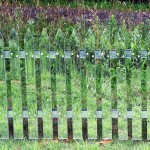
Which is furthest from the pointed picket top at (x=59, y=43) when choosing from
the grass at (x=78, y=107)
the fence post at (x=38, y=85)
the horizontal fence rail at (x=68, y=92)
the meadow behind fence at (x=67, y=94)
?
the grass at (x=78, y=107)

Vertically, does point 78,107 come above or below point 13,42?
below

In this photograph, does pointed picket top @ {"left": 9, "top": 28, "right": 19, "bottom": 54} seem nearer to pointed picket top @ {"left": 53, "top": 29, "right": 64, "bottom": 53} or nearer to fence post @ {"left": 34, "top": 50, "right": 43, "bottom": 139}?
fence post @ {"left": 34, "top": 50, "right": 43, "bottom": 139}

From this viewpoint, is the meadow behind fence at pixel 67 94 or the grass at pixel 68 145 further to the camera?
the meadow behind fence at pixel 67 94

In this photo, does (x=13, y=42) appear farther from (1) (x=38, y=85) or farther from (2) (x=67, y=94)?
(2) (x=67, y=94)

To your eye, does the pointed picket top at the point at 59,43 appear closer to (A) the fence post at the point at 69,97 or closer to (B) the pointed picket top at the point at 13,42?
(A) the fence post at the point at 69,97

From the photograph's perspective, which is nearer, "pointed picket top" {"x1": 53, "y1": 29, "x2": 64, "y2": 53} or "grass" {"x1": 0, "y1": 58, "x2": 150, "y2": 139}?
"pointed picket top" {"x1": 53, "y1": 29, "x2": 64, "y2": 53}

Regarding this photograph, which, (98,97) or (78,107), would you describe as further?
(78,107)

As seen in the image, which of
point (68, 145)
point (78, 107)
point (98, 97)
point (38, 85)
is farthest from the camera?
point (78, 107)

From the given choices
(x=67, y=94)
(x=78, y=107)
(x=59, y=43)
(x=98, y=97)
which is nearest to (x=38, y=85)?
(x=67, y=94)

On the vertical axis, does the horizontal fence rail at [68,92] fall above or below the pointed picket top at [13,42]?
below

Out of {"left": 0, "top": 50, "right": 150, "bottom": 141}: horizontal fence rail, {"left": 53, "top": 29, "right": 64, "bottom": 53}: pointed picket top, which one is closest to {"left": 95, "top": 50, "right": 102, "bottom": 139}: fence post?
{"left": 0, "top": 50, "right": 150, "bottom": 141}: horizontal fence rail

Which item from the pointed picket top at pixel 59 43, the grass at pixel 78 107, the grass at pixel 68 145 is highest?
the pointed picket top at pixel 59 43

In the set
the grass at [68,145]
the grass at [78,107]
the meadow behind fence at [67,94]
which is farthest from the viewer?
the grass at [78,107]

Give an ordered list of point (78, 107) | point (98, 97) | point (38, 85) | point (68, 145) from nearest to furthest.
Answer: point (68, 145) → point (38, 85) → point (98, 97) → point (78, 107)
